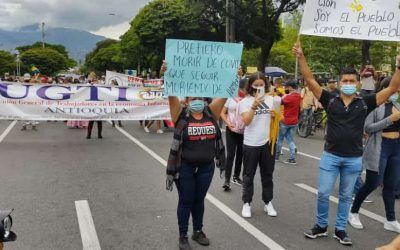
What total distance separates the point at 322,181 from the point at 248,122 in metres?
1.14

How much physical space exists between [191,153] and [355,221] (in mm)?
2463

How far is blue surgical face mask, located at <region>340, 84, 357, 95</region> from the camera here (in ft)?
15.8

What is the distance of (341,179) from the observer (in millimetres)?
5000

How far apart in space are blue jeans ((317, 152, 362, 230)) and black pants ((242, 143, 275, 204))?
3.01 feet

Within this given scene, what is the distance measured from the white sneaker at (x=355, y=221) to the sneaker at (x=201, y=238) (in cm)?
195

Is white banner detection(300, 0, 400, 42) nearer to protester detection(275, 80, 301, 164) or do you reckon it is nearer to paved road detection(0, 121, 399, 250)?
paved road detection(0, 121, 399, 250)

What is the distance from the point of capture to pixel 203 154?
4617mm

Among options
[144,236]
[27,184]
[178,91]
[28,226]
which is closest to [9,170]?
[27,184]

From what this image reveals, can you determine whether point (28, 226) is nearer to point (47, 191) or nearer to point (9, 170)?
point (47, 191)

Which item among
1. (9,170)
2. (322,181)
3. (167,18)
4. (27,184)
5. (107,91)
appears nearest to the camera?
(322,181)

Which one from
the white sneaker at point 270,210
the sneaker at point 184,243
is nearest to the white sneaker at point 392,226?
the white sneaker at point 270,210

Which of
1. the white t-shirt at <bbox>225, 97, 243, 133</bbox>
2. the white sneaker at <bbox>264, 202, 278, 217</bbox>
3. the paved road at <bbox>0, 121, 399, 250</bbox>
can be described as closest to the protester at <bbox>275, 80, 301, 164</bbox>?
the paved road at <bbox>0, 121, 399, 250</bbox>

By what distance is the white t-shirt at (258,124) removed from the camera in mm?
5730

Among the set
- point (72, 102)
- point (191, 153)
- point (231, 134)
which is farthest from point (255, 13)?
point (191, 153)
